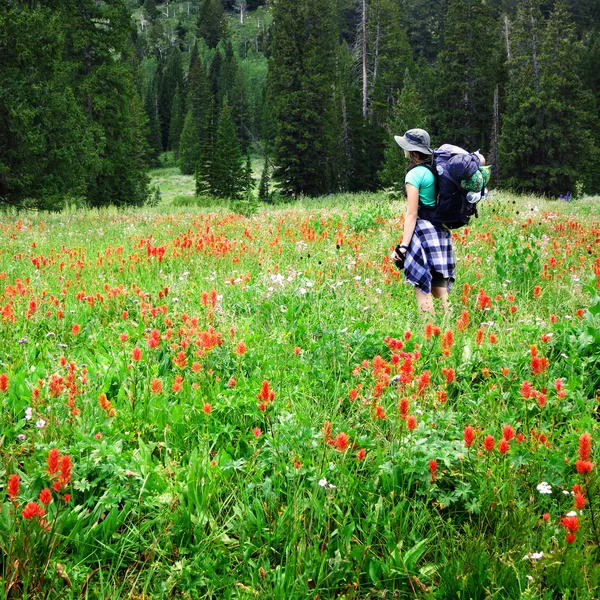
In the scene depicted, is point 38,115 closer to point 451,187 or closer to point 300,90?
point 451,187

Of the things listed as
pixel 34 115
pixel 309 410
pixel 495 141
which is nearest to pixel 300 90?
pixel 495 141

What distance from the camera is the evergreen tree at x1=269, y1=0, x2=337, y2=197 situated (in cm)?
3825

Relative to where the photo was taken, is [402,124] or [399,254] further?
[402,124]

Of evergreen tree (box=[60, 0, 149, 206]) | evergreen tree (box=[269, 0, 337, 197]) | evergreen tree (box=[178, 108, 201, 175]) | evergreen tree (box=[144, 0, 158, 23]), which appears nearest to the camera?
evergreen tree (box=[60, 0, 149, 206])

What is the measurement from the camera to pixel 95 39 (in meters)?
26.5

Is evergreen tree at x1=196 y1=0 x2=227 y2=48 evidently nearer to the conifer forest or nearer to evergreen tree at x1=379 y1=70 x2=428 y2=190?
evergreen tree at x1=379 y1=70 x2=428 y2=190

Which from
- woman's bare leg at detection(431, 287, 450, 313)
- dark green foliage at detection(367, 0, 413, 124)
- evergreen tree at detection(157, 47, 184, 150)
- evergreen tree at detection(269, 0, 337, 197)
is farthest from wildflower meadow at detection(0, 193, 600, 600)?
evergreen tree at detection(157, 47, 184, 150)

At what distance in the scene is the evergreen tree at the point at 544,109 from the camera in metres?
34.7

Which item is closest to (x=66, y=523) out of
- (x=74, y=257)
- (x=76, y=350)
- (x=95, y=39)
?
(x=76, y=350)

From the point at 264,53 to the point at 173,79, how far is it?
1742 inches

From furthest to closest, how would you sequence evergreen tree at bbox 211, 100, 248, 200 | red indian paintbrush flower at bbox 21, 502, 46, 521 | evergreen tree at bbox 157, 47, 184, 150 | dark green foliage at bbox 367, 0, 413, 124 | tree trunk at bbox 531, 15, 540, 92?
evergreen tree at bbox 157, 47, 184, 150 → dark green foliage at bbox 367, 0, 413, 124 → evergreen tree at bbox 211, 100, 248, 200 → tree trunk at bbox 531, 15, 540, 92 → red indian paintbrush flower at bbox 21, 502, 46, 521

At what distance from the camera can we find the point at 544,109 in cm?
3500

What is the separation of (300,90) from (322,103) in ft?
6.29

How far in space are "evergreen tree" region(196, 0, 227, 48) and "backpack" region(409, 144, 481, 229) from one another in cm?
15960
